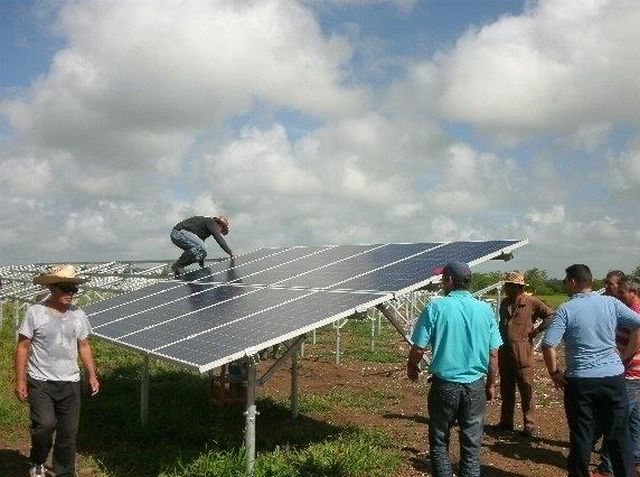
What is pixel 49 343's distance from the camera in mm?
5828

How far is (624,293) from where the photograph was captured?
252 inches

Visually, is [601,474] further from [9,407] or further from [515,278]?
[9,407]

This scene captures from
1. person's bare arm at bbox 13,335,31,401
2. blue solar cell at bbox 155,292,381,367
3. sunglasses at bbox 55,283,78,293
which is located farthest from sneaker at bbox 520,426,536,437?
person's bare arm at bbox 13,335,31,401

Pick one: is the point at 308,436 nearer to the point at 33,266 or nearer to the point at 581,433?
the point at 581,433

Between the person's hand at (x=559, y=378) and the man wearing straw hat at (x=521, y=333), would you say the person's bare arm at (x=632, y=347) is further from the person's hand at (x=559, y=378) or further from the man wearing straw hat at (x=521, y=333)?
the man wearing straw hat at (x=521, y=333)

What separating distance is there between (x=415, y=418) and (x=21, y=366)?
5.91 meters

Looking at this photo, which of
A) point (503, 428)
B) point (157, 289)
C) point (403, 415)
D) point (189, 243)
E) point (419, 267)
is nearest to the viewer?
point (419, 267)

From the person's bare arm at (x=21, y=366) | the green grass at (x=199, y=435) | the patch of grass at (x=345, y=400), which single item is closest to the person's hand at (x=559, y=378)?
the green grass at (x=199, y=435)

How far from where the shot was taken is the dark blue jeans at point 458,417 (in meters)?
5.30

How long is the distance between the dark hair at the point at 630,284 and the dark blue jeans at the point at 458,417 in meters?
2.02

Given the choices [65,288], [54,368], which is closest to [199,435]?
[54,368]

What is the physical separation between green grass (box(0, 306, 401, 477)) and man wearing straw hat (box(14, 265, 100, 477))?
47.1 inches

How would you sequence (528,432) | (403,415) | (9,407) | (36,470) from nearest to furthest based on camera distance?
(36,470) → (528,432) → (9,407) → (403,415)

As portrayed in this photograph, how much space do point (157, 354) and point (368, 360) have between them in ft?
34.2
